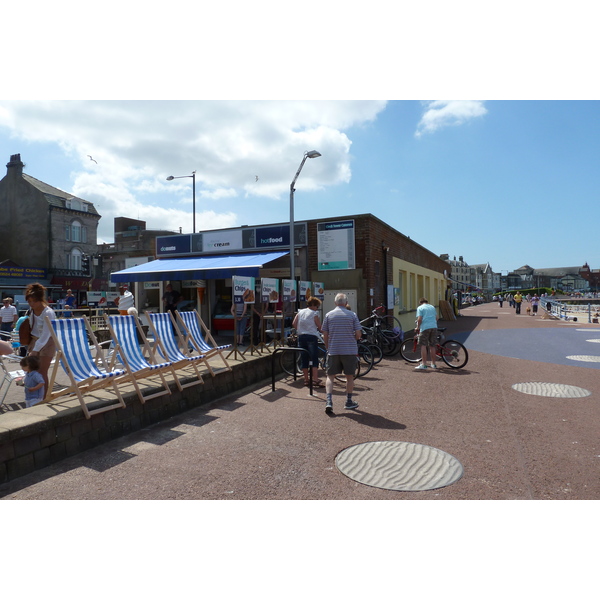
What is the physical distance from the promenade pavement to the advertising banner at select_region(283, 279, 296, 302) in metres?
3.34

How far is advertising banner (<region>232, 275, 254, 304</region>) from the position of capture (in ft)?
29.2

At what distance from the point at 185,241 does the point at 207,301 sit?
8.05 ft

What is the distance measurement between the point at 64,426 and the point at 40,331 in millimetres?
1615

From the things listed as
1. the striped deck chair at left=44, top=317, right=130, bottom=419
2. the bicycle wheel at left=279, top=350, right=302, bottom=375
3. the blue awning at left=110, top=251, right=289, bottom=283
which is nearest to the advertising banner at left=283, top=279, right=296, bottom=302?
the blue awning at left=110, top=251, right=289, bottom=283

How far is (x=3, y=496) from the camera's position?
347cm

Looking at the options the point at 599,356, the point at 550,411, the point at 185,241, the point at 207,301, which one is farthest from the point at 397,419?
the point at 185,241

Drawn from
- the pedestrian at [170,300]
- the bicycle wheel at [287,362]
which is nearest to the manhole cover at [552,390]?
the bicycle wheel at [287,362]

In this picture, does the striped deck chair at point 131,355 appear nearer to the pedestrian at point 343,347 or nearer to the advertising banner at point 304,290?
the pedestrian at point 343,347

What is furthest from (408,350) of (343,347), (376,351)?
(343,347)

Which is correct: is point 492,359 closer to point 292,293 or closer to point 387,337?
point 387,337

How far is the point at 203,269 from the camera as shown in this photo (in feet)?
42.0

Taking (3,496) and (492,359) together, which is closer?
(3,496)

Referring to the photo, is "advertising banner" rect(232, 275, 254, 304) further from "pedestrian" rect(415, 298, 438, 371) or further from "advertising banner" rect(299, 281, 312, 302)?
"pedestrian" rect(415, 298, 438, 371)

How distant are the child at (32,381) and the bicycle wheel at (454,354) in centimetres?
740
